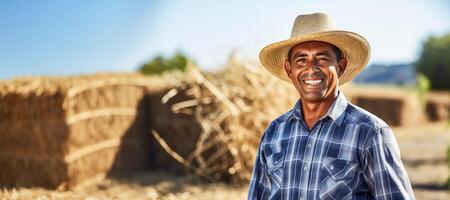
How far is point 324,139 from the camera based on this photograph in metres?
2.69

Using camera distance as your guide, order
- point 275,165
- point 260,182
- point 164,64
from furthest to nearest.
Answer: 1. point 164,64
2. point 260,182
3. point 275,165

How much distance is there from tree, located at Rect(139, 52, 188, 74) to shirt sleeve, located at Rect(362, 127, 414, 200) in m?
30.9

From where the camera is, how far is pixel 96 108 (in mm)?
7949

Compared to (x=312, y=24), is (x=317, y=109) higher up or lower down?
lower down

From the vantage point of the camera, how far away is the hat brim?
278 cm

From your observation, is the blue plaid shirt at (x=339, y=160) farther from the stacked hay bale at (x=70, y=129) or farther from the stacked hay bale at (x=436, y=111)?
the stacked hay bale at (x=436, y=111)

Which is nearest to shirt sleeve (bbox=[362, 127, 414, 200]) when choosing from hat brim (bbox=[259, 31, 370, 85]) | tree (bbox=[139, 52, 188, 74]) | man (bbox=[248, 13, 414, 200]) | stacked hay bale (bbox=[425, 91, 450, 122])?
man (bbox=[248, 13, 414, 200])

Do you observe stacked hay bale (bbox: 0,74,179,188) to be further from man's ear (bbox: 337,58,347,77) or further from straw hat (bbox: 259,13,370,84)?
man's ear (bbox: 337,58,347,77)

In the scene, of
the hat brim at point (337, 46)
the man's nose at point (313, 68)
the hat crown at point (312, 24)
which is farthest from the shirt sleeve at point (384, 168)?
the hat crown at point (312, 24)

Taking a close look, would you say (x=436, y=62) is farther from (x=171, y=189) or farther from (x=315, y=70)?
(x=315, y=70)

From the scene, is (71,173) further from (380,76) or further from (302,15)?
(380,76)

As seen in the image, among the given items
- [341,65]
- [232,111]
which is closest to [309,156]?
[341,65]

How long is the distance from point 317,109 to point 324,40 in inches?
14.9

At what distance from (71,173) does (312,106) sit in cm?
551
